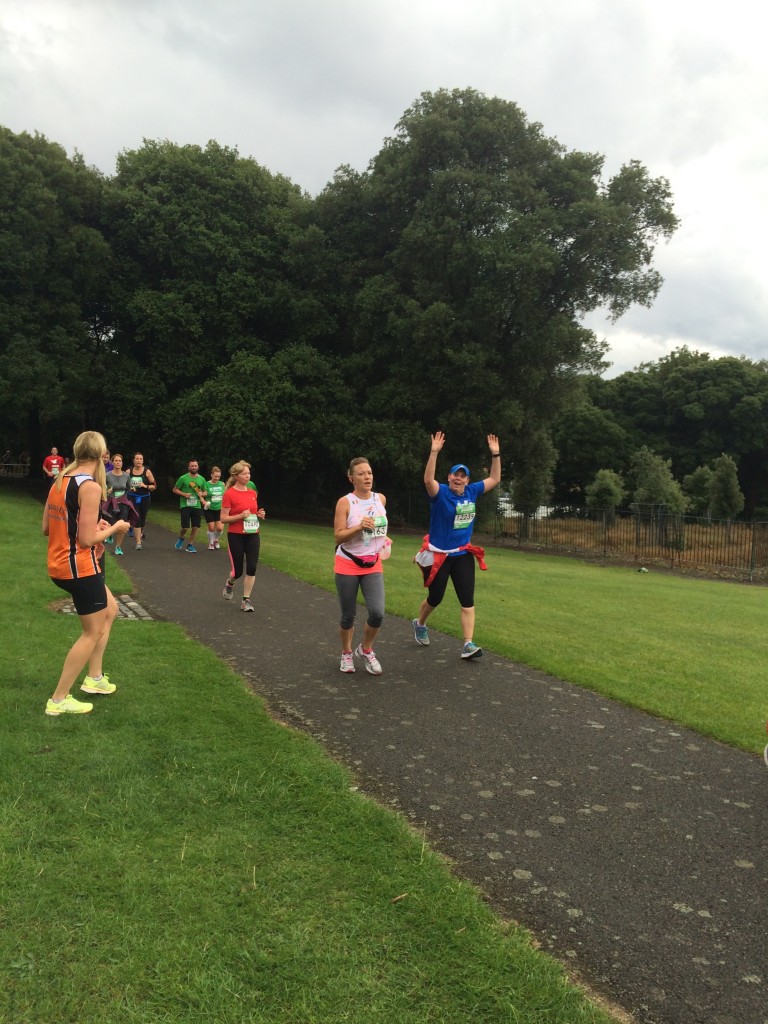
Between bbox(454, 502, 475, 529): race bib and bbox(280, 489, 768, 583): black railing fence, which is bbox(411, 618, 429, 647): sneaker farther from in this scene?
bbox(280, 489, 768, 583): black railing fence

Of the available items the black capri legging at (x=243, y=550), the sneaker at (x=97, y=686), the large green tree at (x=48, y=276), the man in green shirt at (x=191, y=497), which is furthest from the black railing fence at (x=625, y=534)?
the sneaker at (x=97, y=686)

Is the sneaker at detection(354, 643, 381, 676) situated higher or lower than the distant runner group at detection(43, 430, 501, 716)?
lower

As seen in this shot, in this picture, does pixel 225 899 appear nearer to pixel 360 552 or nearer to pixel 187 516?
pixel 360 552

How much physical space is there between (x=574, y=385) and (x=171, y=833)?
91.0 feet

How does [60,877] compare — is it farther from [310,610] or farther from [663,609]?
[663,609]

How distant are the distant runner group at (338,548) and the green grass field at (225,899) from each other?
72cm

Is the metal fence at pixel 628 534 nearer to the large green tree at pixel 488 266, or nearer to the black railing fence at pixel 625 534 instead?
the black railing fence at pixel 625 534

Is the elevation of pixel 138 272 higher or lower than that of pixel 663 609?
higher

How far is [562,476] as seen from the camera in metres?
61.1

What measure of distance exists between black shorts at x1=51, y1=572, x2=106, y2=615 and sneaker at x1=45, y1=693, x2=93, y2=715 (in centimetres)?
62

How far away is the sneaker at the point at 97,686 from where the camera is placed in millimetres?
5398

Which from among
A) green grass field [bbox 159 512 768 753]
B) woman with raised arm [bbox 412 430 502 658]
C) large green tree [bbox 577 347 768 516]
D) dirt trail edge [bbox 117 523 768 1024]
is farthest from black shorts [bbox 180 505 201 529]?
large green tree [bbox 577 347 768 516]

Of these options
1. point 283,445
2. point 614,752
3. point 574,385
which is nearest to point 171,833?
point 614,752

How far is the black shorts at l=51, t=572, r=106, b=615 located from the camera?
16.5 feet
